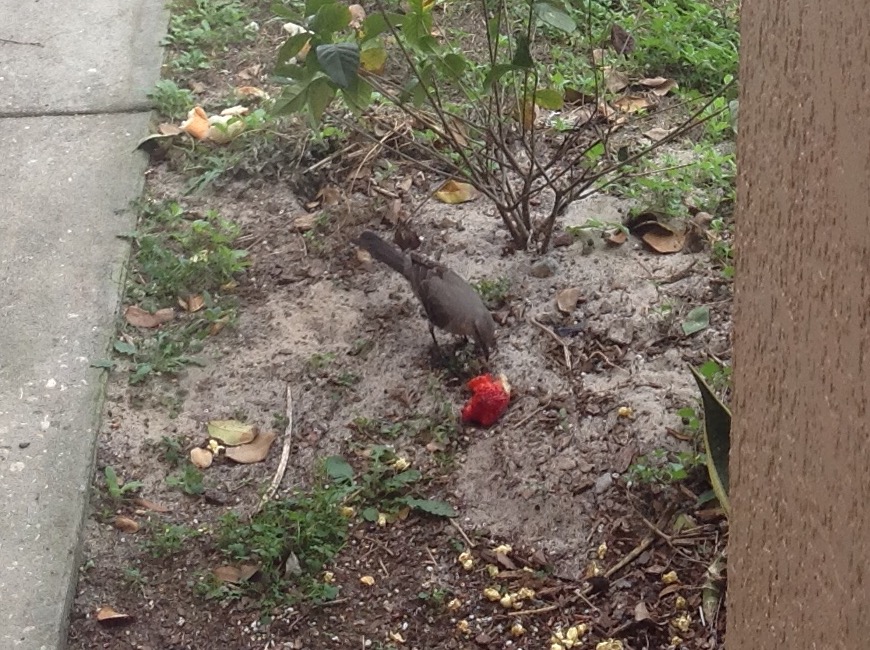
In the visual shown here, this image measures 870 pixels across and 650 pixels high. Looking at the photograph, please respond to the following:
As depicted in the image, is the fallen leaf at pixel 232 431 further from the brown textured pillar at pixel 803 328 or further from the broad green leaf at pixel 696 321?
the brown textured pillar at pixel 803 328

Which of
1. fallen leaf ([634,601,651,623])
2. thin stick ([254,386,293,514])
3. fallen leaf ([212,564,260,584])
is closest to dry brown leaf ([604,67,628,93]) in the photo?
thin stick ([254,386,293,514])

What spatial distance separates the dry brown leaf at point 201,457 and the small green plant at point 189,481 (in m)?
0.03

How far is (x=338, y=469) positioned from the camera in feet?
8.79

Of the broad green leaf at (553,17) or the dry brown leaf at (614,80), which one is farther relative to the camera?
the dry brown leaf at (614,80)

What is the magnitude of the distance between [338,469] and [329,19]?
1.09 metres

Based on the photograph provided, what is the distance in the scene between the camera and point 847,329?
2.98 feet

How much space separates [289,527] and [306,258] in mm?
1084

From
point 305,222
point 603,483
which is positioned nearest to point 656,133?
point 305,222

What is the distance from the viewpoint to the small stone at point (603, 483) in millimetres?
2547

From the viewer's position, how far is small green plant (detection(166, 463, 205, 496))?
2.68 meters

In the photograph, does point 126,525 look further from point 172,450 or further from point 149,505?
point 172,450

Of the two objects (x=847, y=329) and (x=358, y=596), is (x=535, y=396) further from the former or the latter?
(x=847, y=329)

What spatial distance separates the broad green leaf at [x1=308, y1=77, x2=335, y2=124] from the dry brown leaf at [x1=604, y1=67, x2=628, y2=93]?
1.60m

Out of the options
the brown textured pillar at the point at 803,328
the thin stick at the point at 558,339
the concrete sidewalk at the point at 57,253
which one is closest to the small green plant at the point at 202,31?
the concrete sidewalk at the point at 57,253
